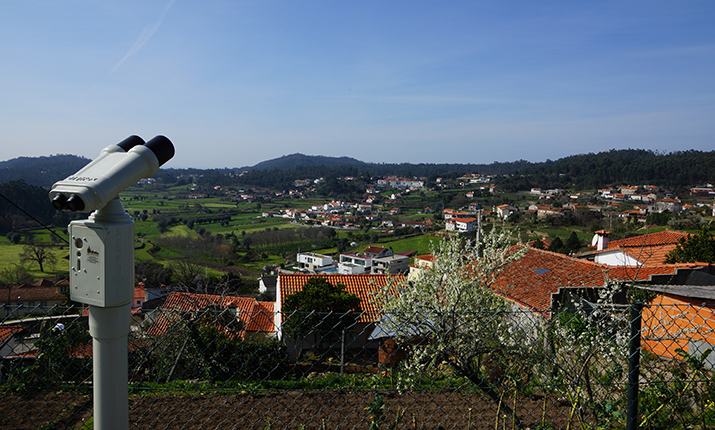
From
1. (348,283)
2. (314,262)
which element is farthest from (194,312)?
(314,262)

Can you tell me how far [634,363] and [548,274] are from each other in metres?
9.98

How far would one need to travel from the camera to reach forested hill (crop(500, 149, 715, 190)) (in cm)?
6600

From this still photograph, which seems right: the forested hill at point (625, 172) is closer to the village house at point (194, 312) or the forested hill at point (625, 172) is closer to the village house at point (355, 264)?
→ the village house at point (355, 264)

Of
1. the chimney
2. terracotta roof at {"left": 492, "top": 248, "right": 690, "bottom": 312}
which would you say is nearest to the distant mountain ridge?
the chimney

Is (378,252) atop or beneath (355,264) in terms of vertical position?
atop

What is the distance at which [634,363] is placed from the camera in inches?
73.4

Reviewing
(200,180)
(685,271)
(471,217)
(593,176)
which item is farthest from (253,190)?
(685,271)

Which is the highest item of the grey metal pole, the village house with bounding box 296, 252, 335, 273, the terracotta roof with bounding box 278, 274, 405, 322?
the grey metal pole

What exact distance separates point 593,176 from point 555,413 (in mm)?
89537

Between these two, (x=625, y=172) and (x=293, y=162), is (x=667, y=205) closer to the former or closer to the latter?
(x=625, y=172)

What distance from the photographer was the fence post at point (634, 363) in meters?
1.83

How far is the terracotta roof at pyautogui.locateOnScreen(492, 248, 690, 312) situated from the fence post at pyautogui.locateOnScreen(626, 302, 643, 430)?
6.79 meters

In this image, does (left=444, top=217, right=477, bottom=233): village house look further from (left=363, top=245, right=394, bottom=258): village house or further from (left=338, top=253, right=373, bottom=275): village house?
(left=338, top=253, right=373, bottom=275): village house

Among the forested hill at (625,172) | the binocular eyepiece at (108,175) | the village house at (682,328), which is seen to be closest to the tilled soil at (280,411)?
the village house at (682,328)
